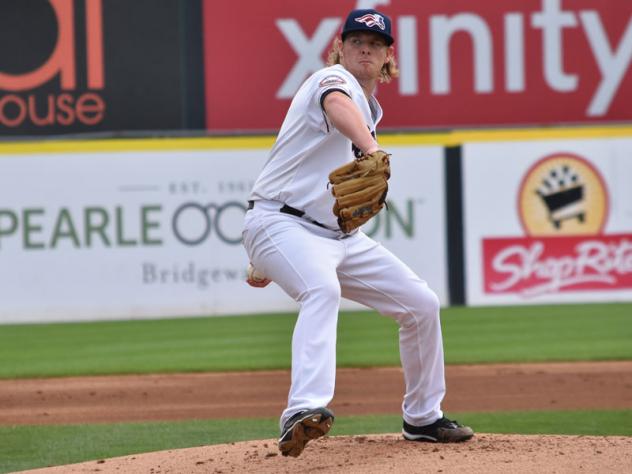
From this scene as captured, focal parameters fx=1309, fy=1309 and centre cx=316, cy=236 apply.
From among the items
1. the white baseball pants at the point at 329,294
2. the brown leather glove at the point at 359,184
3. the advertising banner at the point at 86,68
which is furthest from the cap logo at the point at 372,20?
the advertising banner at the point at 86,68

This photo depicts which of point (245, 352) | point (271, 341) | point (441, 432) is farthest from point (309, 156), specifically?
point (271, 341)

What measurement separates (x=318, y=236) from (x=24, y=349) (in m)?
7.04

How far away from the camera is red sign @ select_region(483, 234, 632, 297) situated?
13703 mm

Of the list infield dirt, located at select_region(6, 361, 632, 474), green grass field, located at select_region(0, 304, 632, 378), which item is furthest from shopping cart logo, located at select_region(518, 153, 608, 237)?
infield dirt, located at select_region(6, 361, 632, 474)

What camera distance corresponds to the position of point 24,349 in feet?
37.3

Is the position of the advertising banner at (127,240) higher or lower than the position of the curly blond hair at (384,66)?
lower

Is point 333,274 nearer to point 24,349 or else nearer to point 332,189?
point 332,189

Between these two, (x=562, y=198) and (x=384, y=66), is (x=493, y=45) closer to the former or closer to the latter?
(x=562, y=198)

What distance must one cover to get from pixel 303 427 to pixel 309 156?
39.0 inches

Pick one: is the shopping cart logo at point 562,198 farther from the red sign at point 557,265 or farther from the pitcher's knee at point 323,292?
the pitcher's knee at point 323,292

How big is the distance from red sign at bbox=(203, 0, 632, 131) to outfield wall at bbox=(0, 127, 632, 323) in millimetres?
1765

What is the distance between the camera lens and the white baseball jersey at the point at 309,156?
4.71 meters

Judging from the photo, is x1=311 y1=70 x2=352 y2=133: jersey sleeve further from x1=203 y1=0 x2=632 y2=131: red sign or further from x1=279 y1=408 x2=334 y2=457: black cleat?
x1=203 y1=0 x2=632 y2=131: red sign

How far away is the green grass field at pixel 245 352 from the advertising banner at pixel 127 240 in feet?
0.85
